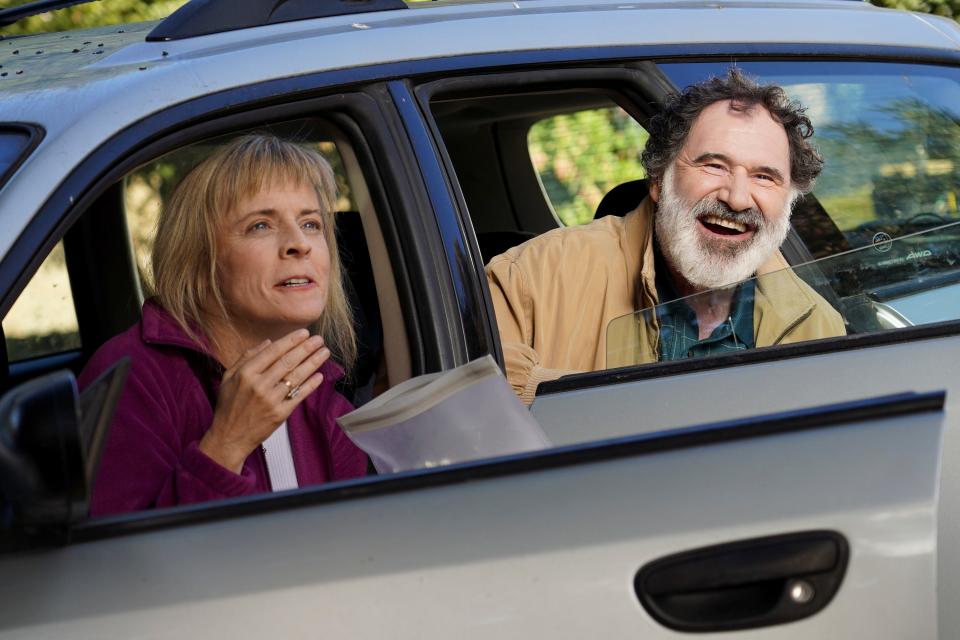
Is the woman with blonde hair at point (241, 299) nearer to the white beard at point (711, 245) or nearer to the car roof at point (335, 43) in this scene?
the car roof at point (335, 43)

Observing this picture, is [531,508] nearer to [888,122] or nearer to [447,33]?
[447,33]

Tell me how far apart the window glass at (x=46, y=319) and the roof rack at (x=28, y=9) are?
0.55 metres

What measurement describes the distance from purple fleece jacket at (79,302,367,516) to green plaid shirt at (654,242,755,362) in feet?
1.96

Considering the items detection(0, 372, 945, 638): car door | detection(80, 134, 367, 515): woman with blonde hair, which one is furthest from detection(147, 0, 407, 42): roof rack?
detection(0, 372, 945, 638): car door

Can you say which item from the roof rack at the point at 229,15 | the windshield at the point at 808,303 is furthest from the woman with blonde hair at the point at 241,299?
the windshield at the point at 808,303

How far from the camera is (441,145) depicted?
8.20ft

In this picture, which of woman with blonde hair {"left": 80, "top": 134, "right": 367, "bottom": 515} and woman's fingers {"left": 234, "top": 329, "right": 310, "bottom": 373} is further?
woman with blonde hair {"left": 80, "top": 134, "right": 367, "bottom": 515}

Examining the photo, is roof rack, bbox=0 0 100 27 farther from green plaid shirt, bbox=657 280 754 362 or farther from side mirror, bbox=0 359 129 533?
side mirror, bbox=0 359 129 533

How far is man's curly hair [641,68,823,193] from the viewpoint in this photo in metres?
2.93

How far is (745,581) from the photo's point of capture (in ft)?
5.47

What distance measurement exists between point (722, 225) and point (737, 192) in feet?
0.27

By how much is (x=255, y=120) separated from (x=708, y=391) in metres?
0.89

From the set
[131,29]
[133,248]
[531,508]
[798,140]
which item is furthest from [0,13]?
[531,508]

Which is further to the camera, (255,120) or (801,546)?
(255,120)
